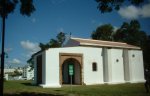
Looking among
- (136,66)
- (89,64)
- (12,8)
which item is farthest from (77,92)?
(136,66)

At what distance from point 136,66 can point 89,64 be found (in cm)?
910

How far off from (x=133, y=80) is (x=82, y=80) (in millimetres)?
9334

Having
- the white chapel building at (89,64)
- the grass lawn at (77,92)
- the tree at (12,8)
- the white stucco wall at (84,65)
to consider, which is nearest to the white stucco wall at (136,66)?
the white chapel building at (89,64)

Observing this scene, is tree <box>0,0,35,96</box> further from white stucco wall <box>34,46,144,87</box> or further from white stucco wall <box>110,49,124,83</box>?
white stucco wall <box>110,49,124,83</box>

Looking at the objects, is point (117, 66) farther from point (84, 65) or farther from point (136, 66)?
point (84, 65)

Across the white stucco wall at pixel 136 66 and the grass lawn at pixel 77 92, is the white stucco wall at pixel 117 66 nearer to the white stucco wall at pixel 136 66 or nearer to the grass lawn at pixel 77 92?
the white stucco wall at pixel 136 66

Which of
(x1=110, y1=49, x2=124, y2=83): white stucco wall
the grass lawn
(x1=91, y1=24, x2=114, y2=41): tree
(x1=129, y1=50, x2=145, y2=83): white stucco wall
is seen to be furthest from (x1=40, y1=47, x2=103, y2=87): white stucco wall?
(x1=91, y1=24, x2=114, y2=41): tree

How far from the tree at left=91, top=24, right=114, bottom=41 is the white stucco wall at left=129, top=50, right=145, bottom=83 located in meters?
24.8

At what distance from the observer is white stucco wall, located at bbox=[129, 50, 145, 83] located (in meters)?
37.2

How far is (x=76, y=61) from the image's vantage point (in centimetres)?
3262

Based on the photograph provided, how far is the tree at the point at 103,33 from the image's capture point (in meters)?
63.4

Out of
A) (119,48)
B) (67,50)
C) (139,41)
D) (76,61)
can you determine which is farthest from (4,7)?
(139,41)

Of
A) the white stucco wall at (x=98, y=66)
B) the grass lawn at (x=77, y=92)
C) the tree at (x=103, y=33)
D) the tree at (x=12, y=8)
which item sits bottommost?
the grass lawn at (x=77, y=92)

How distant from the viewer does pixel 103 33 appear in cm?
6347
